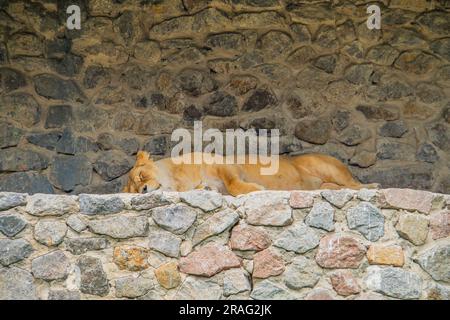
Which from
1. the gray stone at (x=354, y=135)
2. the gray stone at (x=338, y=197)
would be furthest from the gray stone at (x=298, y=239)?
the gray stone at (x=354, y=135)

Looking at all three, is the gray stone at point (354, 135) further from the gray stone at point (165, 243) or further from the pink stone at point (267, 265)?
the gray stone at point (165, 243)

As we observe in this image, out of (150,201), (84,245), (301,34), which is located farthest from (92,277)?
(301,34)

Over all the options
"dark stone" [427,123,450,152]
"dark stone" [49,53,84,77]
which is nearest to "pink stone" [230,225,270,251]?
"dark stone" [427,123,450,152]

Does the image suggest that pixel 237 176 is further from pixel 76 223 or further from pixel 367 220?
pixel 76 223

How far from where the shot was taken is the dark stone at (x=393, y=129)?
26.2 ft

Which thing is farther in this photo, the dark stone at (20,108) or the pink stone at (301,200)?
the dark stone at (20,108)

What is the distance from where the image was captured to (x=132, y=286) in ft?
18.9

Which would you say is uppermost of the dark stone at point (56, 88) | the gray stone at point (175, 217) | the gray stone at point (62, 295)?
the dark stone at point (56, 88)

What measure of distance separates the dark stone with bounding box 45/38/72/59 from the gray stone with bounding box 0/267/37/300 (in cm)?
287

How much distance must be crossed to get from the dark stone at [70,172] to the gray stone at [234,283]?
2.54m

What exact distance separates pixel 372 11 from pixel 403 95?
3.04 ft

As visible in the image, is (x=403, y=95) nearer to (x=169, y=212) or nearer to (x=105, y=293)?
(x=169, y=212)

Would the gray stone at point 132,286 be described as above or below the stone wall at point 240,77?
below

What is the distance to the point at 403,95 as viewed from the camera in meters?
8.07
